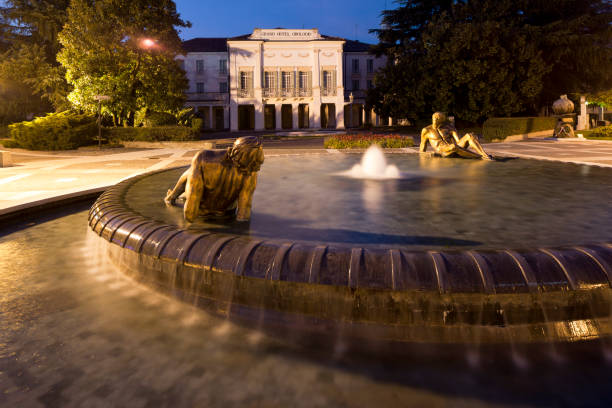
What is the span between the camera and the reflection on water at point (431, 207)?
3.88 m

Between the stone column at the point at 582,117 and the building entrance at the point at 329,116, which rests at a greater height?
the building entrance at the point at 329,116

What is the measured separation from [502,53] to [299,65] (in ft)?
90.7

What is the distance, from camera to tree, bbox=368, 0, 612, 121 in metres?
27.5

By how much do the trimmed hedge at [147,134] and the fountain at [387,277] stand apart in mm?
23882

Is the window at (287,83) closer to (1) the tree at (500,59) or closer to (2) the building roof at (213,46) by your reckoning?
(2) the building roof at (213,46)

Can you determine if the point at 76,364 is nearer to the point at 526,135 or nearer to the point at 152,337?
the point at 152,337

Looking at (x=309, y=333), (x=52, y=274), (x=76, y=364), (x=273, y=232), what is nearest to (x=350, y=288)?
(x=309, y=333)

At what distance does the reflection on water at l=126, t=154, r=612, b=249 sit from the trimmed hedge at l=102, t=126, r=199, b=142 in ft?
63.6

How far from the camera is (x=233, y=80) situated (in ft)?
162

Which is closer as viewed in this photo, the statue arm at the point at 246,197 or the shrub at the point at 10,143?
the statue arm at the point at 246,197

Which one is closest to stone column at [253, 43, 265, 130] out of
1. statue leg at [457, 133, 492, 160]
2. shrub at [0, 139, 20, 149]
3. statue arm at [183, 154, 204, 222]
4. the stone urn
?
shrub at [0, 139, 20, 149]

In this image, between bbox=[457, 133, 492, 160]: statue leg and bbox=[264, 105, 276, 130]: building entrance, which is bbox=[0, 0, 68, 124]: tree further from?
bbox=[457, 133, 492, 160]: statue leg

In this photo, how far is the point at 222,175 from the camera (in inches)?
158

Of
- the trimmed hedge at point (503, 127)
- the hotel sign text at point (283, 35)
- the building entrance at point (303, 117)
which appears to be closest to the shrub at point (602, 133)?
the trimmed hedge at point (503, 127)
